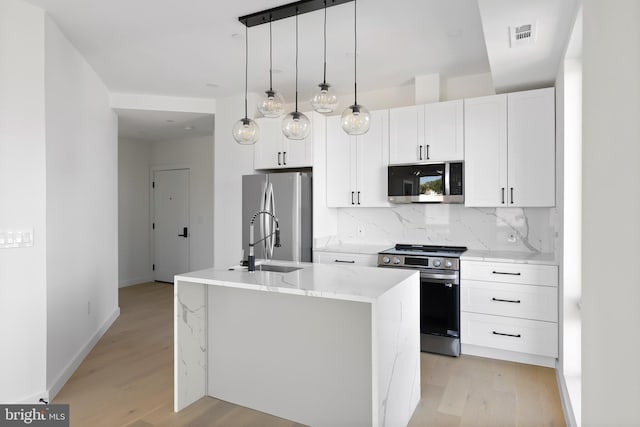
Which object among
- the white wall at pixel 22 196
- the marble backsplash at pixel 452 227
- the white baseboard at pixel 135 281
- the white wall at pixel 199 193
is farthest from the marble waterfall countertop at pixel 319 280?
the white baseboard at pixel 135 281

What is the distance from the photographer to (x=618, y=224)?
3.45ft

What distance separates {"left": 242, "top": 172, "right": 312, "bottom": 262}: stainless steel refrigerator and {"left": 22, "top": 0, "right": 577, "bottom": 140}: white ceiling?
109 centimetres

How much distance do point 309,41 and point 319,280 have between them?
2093mm

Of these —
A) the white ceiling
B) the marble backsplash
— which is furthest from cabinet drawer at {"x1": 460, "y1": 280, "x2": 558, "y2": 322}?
the white ceiling

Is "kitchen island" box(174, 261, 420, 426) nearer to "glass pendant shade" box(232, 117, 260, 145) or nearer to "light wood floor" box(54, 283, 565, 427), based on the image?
"light wood floor" box(54, 283, 565, 427)

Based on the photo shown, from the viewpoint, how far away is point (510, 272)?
3.44 m

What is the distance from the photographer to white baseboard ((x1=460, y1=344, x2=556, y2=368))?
133 inches

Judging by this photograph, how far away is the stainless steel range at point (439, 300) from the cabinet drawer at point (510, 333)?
0.36 feet

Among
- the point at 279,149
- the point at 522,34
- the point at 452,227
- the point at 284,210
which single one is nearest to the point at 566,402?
the point at 452,227

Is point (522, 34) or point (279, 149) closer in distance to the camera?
point (522, 34)

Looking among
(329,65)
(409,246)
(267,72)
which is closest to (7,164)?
(267,72)

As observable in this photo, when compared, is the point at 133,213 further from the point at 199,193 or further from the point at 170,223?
the point at 199,193

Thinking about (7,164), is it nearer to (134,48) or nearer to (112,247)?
(134,48)

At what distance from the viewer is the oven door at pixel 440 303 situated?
361 cm
